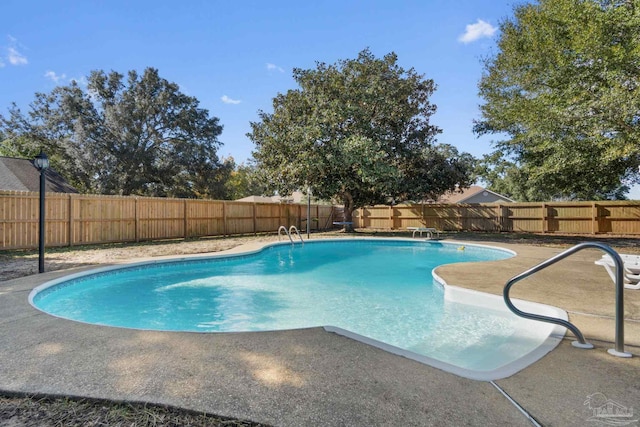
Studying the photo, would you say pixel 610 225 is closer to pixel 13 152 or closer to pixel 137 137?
pixel 137 137

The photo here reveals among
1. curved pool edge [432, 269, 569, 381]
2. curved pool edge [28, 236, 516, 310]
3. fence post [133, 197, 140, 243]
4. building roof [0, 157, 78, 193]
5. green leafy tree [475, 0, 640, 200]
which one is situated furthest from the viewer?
building roof [0, 157, 78, 193]

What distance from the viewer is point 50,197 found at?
10.4 metres

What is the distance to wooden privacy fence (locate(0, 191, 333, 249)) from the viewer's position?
9938 millimetres

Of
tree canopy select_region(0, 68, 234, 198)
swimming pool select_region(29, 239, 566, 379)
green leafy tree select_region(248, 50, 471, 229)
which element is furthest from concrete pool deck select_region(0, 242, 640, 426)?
tree canopy select_region(0, 68, 234, 198)

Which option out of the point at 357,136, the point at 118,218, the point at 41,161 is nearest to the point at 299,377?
the point at 41,161

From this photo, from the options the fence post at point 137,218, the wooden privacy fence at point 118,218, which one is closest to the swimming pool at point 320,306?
the wooden privacy fence at point 118,218

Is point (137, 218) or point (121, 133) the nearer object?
point (137, 218)

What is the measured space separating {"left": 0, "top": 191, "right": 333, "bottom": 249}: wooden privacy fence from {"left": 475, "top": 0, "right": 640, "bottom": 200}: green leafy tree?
12.1 metres

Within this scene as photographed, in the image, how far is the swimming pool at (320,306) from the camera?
148 inches

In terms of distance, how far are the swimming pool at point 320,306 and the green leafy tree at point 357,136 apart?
6.11m

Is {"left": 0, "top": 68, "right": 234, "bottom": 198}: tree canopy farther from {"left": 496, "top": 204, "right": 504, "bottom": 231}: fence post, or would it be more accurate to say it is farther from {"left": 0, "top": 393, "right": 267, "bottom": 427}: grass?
{"left": 0, "top": 393, "right": 267, "bottom": 427}: grass

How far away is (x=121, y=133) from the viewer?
22188 mm

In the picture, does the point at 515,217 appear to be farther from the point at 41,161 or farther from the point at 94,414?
the point at 94,414

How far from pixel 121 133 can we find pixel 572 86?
23712mm
